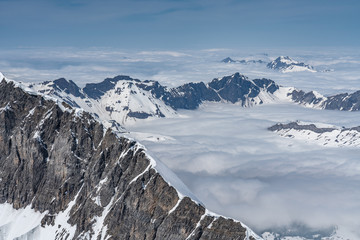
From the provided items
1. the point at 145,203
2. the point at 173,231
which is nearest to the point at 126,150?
the point at 145,203

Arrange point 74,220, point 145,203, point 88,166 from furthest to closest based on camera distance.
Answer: point 88,166 < point 74,220 < point 145,203

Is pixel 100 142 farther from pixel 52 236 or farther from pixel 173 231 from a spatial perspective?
pixel 173 231

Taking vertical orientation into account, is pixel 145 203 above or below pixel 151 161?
below

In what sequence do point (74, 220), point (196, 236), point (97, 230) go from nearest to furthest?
point (196, 236), point (97, 230), point (74, 220)

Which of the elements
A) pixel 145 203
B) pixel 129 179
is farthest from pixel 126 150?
pixel 145 203

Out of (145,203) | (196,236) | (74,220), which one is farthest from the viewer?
(74,220)

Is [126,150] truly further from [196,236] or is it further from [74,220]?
[196,236]

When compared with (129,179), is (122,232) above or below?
below

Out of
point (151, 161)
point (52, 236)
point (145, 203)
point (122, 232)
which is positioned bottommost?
point (52, 236)

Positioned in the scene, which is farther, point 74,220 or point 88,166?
point 88,166
